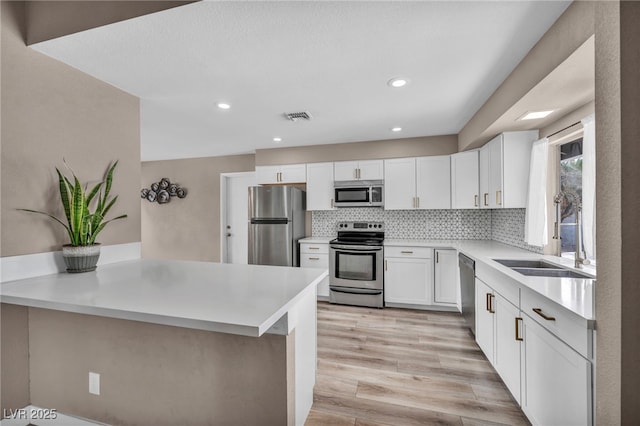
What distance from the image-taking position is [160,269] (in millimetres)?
1850

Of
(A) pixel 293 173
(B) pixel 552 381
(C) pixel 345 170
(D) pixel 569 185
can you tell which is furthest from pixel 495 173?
(A) pixel 293 173

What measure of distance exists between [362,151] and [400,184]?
767 mm

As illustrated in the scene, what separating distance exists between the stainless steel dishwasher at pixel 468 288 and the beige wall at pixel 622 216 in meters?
1.70

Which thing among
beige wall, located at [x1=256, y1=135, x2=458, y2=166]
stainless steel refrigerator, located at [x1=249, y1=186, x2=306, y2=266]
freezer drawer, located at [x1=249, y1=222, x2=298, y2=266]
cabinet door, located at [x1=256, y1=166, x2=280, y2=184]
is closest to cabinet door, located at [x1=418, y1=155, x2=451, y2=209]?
beige wall, located at [x1=256, y1=135, x2=458, y2=166]

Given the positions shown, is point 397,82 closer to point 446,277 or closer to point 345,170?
point 345,170

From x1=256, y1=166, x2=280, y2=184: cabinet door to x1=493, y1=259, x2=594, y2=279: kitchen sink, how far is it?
321 centimetres

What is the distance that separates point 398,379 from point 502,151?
2351 mm

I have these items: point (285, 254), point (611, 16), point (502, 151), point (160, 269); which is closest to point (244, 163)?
point (285, 254)

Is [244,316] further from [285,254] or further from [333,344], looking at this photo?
[285,254]

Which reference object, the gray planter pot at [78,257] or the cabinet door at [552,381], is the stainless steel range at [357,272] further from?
the gray planter pot at [78,257]

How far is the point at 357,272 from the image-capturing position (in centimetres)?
369

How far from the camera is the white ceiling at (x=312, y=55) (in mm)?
1410

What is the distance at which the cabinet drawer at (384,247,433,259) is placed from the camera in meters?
3.51

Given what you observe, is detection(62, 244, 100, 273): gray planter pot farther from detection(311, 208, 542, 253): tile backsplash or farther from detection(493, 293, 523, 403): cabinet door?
detection(311, 208, 542, 253): tile backsplash
